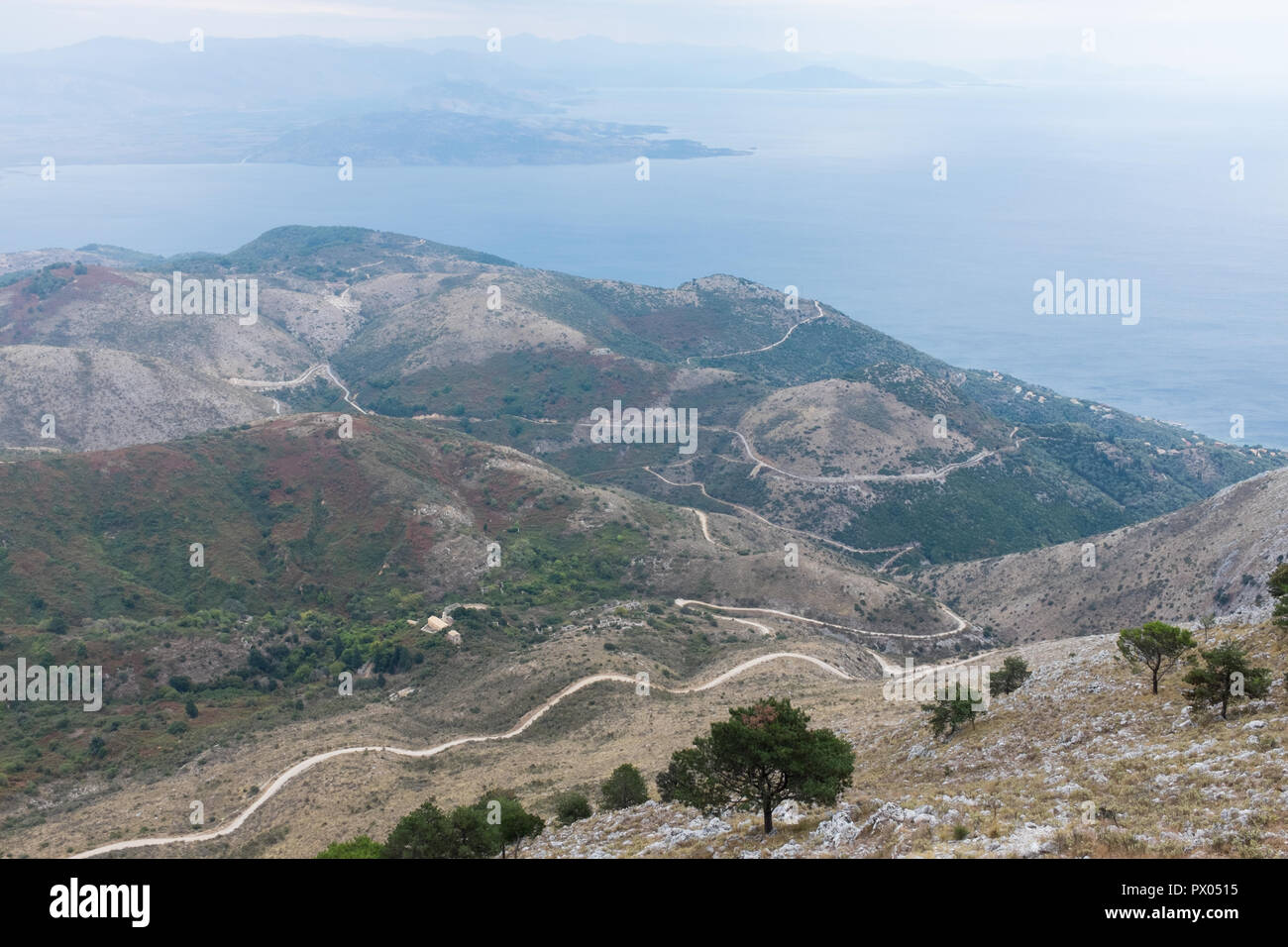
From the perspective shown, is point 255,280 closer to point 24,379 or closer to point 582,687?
point 24,379

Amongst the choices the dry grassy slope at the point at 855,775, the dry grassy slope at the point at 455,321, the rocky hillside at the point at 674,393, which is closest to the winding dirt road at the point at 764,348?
the rocky hillside at the point at 674,393

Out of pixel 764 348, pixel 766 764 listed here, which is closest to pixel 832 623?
pixel 766 764

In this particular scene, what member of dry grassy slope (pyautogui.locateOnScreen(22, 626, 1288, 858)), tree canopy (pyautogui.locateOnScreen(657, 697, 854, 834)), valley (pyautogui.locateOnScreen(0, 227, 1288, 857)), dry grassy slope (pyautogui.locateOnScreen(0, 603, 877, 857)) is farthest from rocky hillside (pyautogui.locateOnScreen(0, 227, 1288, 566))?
tree canopy (pyautogui.locateOnScreen(657, 697, 854, 834))

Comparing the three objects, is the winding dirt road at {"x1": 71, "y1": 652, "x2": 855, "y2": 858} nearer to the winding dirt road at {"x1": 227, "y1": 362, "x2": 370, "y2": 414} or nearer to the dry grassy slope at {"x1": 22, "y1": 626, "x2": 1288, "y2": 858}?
the dry grassy slope at {"x1": 22, "y1": 626, "x2": 1288, "y2": 858}

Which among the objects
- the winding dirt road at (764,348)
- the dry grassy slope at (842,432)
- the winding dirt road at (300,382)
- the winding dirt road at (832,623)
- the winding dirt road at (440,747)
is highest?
the winding dirt road at (764,348)

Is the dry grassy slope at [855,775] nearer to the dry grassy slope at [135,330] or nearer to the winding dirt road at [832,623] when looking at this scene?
the winding dirt road at [832,623]

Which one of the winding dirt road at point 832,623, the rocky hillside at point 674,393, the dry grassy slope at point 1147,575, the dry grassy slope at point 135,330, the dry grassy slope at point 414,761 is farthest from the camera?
the dry grassy slope at point 135,330
